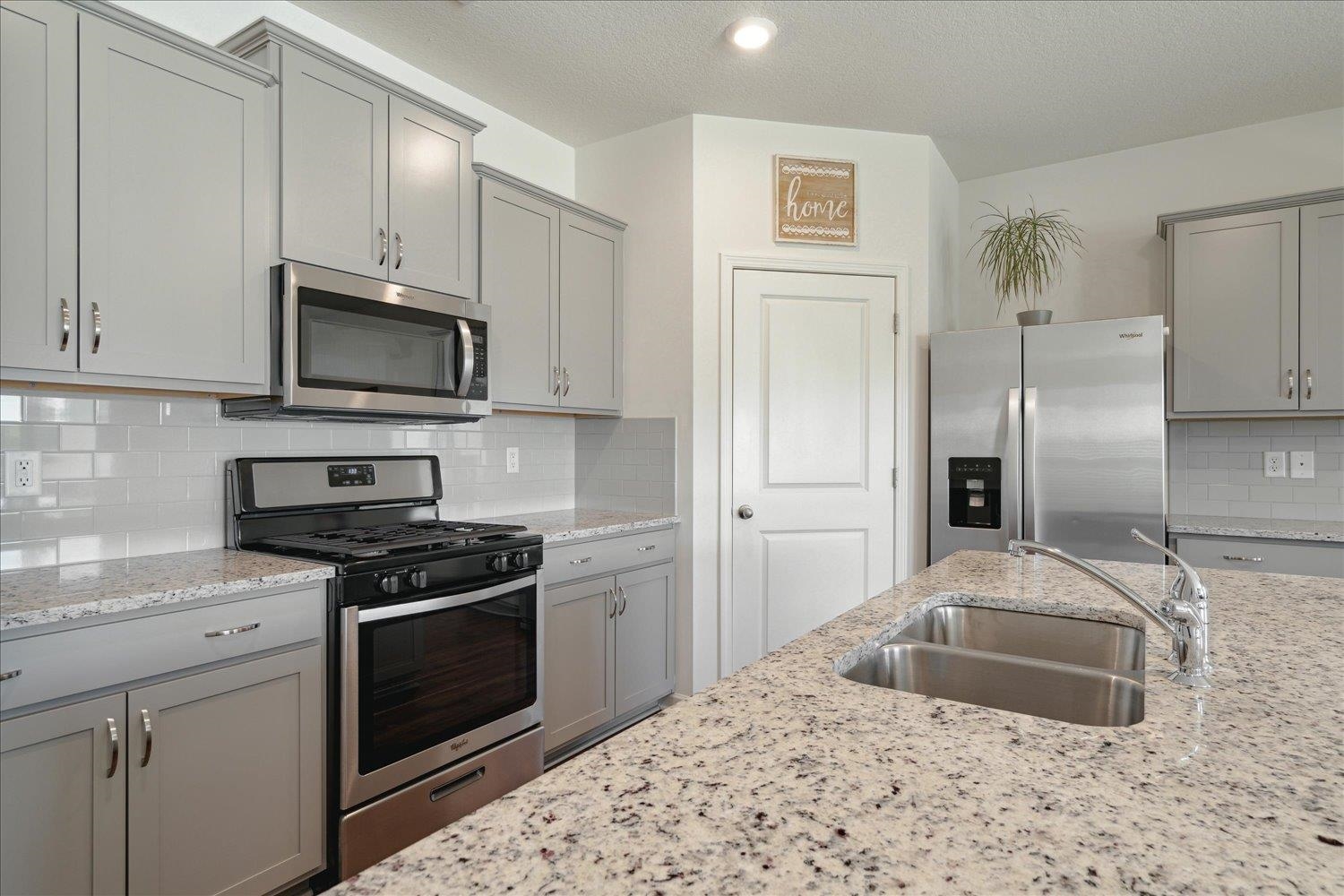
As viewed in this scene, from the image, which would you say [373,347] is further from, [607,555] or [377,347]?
[607,555]

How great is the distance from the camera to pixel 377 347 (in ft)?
7.66

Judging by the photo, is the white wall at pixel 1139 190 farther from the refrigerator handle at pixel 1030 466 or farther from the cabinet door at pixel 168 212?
the cabinet door at pixel 168 212

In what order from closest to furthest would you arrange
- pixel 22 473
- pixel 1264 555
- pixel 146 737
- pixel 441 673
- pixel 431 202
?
pixel 146 737, pixel 22 473, pixel 441 673, pixel 431 202, pixel 1264 555

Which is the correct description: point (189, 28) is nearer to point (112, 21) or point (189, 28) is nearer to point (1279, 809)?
point (112, 21)

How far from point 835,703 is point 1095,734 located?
0.30m

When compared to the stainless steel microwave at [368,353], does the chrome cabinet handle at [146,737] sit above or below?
below

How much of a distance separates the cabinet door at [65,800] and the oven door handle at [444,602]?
56 centimetres

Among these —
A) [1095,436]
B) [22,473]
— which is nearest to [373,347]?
[22,473]

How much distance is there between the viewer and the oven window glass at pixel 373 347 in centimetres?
214

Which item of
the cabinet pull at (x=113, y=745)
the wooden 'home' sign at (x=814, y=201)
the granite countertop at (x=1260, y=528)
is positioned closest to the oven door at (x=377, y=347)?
the cabinet pull at (x=113, y=745)

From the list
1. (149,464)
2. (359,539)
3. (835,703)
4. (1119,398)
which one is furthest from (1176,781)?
(1119,398)

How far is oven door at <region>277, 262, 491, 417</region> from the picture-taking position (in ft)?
6.88

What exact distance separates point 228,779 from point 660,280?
2.51 meters

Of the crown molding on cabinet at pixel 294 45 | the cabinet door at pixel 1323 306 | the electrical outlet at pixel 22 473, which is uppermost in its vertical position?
the crown molding on cabinet at pixel 294 45
